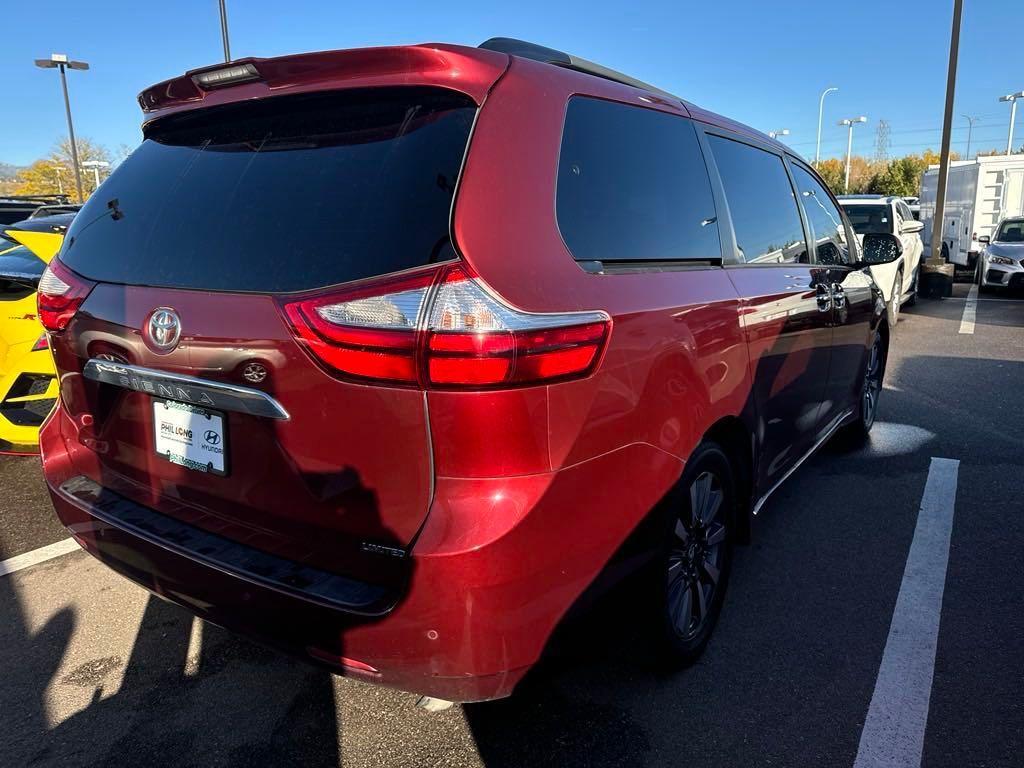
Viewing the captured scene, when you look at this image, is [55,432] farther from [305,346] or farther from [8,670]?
[305,346]

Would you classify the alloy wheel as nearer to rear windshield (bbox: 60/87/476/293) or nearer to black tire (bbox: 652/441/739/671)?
black tire (bbox: 652/441/739/671)

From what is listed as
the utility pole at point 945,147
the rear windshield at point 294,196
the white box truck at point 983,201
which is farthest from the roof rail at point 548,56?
the white box truck at point 983,201

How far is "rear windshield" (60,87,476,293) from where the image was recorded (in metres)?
1.79

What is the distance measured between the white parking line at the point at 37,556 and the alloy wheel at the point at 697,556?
8.73ft

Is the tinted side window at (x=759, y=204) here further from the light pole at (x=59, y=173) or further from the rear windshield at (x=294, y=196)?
the light pole at (x=59, y=173)

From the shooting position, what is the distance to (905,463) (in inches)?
193

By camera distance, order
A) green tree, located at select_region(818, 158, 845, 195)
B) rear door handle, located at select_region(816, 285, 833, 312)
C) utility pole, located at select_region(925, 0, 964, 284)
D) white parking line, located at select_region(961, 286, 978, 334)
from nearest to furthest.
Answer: rear door handle, located at select_region(816, 285, 833, 312)
white parking line, located at select_region(961, 286, 978, 334)
utility pole, located at select_region(925, 0, 964, 284)
green tree, located at select_region(818, 158, 845, 195)

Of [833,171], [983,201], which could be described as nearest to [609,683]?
[983,201]

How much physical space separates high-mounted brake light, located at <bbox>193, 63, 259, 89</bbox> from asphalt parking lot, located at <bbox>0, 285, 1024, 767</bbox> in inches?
72.1

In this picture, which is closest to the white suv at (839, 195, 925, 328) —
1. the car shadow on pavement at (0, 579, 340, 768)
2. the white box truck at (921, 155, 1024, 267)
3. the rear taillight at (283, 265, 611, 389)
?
the white box truck at (921, 155, 1024, 267)

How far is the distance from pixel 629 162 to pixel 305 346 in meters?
1.21

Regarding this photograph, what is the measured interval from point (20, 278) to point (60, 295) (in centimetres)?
257

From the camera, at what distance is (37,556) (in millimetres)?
3562

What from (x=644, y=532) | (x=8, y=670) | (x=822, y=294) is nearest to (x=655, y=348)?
(x=644, y=532)
